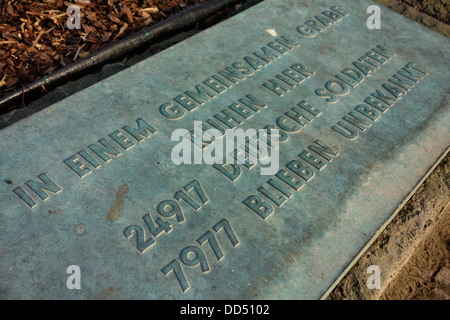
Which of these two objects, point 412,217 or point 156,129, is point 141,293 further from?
point 412,217

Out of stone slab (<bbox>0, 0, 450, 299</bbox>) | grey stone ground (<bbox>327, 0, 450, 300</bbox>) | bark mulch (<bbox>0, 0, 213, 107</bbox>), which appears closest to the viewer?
stone slab (<bbox>0, 0, 450, 299</bbox>)

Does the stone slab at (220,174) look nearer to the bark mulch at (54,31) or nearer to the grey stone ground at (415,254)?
the grey stone ground at (415,254)

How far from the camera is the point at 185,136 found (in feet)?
9.15

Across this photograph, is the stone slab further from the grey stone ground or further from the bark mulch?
the bark mulch

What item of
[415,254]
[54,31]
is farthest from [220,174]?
[54,31]

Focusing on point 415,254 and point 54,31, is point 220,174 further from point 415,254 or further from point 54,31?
point 54,31

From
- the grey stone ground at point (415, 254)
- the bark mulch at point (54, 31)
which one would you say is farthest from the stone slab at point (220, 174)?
the bark mulch at point (54, 31)

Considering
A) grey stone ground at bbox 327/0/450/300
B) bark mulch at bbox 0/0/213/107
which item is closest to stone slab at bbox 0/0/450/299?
grey stone ground at bbox 327/0/450/300

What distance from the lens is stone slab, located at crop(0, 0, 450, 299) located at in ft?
7.14

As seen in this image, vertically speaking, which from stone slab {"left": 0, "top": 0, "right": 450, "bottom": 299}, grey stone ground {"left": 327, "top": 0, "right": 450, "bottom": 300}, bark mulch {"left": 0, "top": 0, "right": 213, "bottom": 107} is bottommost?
grey stone ground {"left": 327, "top": 0, "right": 450, "bottom": 300}

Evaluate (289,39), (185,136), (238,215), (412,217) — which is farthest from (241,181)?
(289,39)

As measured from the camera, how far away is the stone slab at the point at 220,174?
7.14 feet

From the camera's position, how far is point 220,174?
8.63 feet
